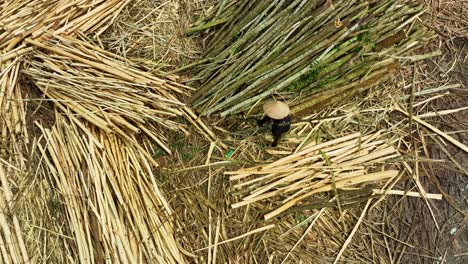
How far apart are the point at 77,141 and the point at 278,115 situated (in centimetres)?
86

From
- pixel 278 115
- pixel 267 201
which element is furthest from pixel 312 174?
→ pixel 278 115

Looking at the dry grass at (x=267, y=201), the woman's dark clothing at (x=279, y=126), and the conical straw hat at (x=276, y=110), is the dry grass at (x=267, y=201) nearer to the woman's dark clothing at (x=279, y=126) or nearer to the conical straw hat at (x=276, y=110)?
the woman's dark clothing at (x=279, y=126)

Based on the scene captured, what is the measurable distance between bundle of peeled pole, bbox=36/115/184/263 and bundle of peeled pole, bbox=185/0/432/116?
424 mm

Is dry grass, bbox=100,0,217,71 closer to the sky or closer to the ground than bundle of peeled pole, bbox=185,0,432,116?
closer to the sky

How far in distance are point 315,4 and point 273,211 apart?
0.92 meters

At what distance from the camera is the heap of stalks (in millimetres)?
1997

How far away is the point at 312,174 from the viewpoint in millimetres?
2045

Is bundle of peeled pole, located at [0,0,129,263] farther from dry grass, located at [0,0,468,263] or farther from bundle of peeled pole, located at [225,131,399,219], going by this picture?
bundle of peeled pole, located at [225,131,399,219]

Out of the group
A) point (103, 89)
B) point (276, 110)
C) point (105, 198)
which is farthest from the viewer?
point (103, 89)

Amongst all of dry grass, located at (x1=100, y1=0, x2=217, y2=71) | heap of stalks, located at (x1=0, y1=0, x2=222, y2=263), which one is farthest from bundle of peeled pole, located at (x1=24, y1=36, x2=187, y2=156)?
dry grass, located at (x1=100, y1=0, x2=217, y2=71)

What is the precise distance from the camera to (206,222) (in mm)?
2055

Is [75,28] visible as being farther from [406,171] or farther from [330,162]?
[406,171]

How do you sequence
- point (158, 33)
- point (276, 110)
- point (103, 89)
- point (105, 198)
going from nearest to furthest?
point (276, 110) → point (105, 198) → point (103, 89) → point (158, 33)

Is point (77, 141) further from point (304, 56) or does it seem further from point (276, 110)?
point (304, 56)
